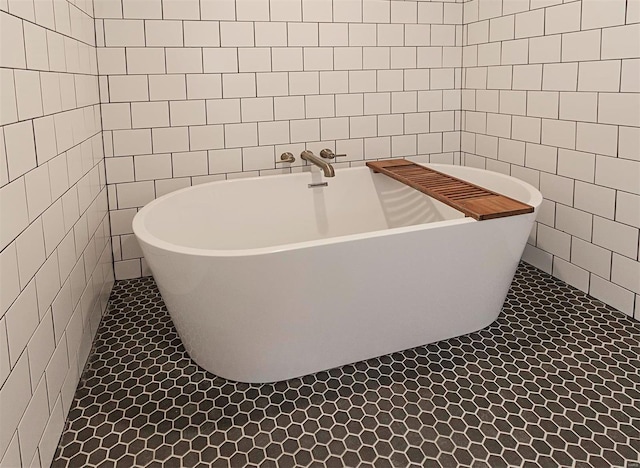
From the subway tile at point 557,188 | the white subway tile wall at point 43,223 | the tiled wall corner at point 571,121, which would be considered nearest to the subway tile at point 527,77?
the tiled wall corner at point 571,121

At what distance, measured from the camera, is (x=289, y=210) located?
112 inches

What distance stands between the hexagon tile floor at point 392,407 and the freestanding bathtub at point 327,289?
3.3 inches

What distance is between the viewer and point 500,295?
7.47 feet

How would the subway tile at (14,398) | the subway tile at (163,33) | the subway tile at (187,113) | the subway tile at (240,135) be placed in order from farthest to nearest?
the subway tile at (240,135)
the subway tile at (187,113)
the subway tile at (163,33)
the subway tile at (14,398)

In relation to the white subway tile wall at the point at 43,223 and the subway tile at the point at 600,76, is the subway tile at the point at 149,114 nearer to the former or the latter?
the white subway tile wall at the point at 43,223

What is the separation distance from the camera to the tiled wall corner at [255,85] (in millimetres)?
2695

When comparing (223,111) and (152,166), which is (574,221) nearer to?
(223,111)

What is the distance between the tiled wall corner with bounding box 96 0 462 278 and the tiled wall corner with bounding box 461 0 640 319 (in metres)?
0.36

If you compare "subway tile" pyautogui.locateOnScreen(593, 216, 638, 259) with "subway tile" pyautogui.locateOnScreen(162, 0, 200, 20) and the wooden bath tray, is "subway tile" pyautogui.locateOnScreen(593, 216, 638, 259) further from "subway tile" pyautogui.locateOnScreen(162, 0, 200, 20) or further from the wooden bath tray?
"subway tile" pyautogui.locateOnScreen(162, 0, 200, 20)

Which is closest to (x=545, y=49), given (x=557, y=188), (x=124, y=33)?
(x=557, y=188)

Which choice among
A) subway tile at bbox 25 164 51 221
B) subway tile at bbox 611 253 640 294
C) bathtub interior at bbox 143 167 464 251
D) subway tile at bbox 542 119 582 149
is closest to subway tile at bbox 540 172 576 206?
subway tile at bbox 542 119 582 149

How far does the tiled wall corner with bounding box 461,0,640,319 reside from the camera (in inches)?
89.6

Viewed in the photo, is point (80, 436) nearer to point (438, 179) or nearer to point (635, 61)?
point (438, 179)

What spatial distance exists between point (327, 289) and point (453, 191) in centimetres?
91
